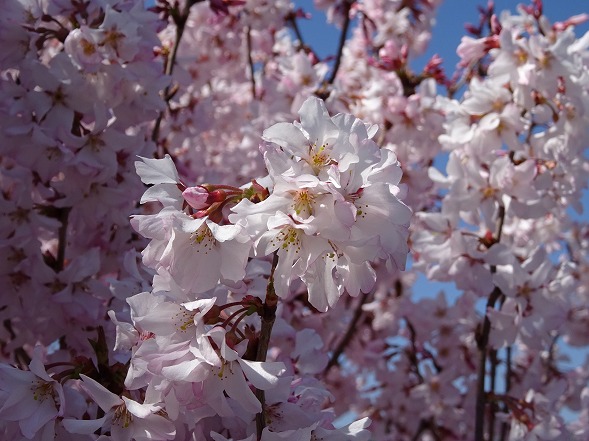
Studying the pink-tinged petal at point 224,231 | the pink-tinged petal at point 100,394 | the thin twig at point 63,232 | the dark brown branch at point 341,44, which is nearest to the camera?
the pink-tinged petal at point 224,231

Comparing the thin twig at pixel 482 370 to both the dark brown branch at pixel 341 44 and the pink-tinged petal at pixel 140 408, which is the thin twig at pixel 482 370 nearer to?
the pink-tinged petal at pixel 140 408

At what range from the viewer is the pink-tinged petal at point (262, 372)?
1229 mm

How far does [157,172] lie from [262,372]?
429 mm

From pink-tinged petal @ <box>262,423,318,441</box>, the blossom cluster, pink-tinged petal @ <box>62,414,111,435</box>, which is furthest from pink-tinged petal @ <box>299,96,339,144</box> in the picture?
pink-tinged petal @ <box>62,414,111,435</box>

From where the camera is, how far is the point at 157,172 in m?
1.34

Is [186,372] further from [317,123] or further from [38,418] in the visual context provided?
[317,123]

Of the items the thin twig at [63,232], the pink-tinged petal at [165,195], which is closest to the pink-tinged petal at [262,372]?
the pink-tinged petal at [165,195]

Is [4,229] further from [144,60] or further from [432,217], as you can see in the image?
[432,217]

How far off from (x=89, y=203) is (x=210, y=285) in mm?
1226

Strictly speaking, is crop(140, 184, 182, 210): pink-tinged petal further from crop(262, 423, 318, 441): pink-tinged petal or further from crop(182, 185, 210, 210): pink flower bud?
crop(262, 423, 318, 441): pink-tinged petal

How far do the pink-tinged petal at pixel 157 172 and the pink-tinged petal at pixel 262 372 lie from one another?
1.22ft

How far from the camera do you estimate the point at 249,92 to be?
4.98m

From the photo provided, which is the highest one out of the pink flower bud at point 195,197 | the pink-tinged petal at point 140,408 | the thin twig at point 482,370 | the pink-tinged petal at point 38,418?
the pink flower bud at point 195,197

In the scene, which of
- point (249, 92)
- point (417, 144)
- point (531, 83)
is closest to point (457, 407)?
point (417, 144)
